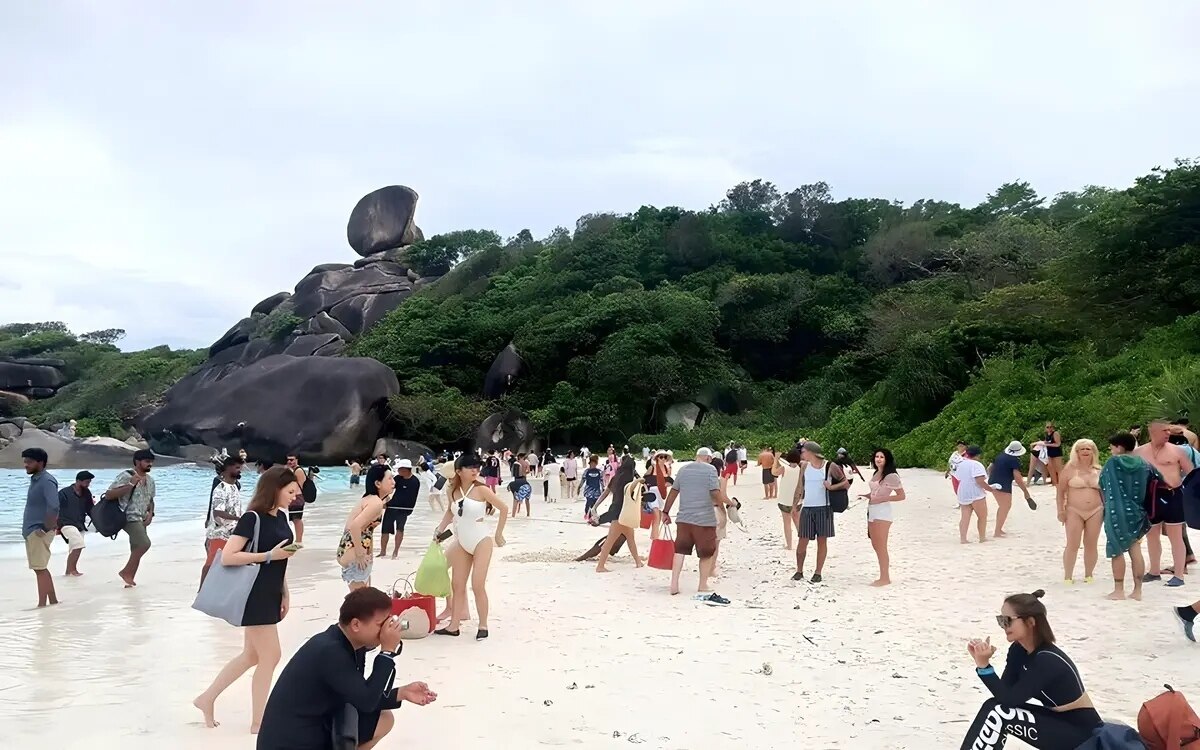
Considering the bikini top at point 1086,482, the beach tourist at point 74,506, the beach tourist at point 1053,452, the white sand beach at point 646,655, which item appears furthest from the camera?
the beach tourist at point 1053,452

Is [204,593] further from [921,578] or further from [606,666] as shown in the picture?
[921,578]

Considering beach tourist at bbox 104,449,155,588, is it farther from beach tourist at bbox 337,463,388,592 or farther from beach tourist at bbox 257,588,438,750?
beach tourist at bbox 257,588,438,750

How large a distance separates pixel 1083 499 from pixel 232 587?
6.74m

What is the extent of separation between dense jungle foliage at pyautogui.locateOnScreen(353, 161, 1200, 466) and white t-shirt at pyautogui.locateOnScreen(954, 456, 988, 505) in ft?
18.8

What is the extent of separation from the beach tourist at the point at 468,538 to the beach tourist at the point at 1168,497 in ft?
17.4

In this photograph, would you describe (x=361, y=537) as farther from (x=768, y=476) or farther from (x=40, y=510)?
(x=768, y=476)

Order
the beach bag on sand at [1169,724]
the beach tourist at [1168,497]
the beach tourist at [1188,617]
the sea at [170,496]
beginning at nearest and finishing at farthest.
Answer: the beach bag on sand at [1169,724]
the beach tourist at [1188,617]
the beach tourist at [1168,497]
the sea at [170,496]

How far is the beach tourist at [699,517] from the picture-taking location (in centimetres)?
825

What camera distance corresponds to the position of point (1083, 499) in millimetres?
7551

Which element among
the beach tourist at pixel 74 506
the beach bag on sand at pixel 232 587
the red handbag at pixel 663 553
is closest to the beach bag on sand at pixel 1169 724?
the beach bag on sand at pixel 232 587

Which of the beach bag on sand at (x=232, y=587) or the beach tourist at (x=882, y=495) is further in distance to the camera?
the beach tourist at (x=882, y=495)

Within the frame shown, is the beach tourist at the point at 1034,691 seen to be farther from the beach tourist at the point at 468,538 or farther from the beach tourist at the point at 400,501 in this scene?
the beach tourist at the point at 400,501

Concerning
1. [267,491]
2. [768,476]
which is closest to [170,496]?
[768,476]

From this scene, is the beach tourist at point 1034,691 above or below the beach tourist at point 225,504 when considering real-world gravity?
below
